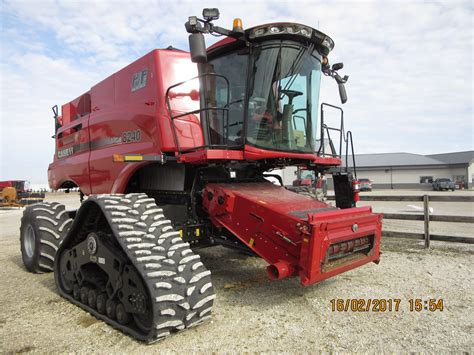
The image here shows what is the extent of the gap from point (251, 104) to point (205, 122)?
2.33 ft

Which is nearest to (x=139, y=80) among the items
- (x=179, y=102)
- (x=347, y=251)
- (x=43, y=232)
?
(x=179, y=102)

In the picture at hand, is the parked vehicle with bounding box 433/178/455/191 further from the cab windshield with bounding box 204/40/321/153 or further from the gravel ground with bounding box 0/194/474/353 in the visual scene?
the cab windshield with bounding box 204/40/321/153

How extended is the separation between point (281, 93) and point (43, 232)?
159 inches

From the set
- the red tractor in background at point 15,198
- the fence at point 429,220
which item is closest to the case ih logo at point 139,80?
the fence at point 429,220

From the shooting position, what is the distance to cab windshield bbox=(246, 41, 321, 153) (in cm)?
468

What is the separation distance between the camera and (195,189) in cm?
513

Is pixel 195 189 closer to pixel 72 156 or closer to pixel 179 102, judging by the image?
pixel 179 102

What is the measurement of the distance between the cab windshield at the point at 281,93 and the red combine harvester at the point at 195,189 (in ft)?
0.05

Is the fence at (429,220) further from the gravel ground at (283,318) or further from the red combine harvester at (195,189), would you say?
the red combine harvester at (195,189)

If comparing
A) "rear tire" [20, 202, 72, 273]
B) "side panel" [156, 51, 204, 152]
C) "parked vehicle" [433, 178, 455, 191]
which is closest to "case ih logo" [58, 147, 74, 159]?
"rear tire" [20, 202, 72, 273]

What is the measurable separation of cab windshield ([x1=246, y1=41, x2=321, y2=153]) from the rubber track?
1595 millimetres

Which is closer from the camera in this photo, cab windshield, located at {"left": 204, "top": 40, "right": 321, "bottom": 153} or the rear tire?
cab windshield, located at {"left": 204, "top": 40, "right": 321, "bottom": 153}

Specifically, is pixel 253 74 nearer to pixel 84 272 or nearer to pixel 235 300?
pixel 235 300

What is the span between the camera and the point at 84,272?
4367 mm
